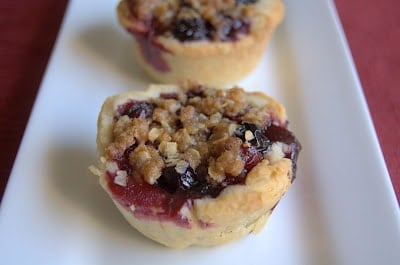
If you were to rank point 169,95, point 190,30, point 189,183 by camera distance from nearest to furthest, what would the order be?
point 189,183
point 169,95
point 190,30

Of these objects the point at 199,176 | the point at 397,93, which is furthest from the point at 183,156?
the point at 397,93

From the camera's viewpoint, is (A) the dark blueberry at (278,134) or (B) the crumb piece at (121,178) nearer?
(B) the crumb piece at (121,178)

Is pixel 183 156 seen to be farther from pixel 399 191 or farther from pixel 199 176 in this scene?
pixel 399 191

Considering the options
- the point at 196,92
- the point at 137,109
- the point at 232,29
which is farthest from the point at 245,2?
the point at 137,109

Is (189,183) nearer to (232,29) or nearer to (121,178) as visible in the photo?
(121,178)

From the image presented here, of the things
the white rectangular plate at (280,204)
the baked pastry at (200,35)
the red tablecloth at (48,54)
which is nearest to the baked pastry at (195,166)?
the white rectangular plate at (280,204)

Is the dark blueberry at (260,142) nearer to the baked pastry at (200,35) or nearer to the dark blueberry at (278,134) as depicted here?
the dark blueberry at (278,134)

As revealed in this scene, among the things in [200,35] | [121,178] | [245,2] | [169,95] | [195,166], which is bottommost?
[121,178]
